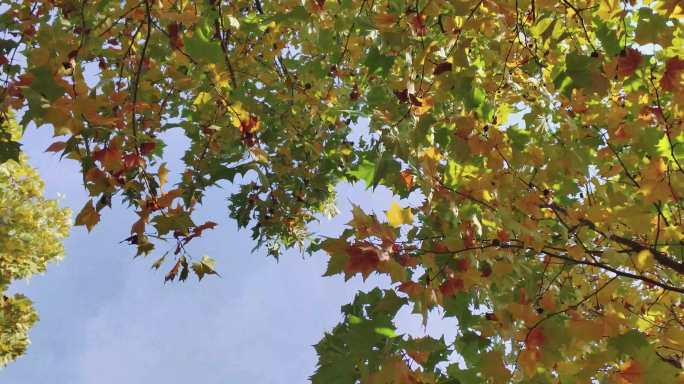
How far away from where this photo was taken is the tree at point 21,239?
931 centimetres

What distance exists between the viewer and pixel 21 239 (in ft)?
32.4

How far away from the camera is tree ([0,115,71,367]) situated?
9312mm

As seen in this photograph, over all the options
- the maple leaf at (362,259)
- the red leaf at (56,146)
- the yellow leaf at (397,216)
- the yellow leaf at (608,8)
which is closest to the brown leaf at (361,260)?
the maple leaf at (362,259)

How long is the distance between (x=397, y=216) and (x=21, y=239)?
34.2ft

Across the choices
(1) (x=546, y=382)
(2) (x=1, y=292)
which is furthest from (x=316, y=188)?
(2) (x=1, y=292)

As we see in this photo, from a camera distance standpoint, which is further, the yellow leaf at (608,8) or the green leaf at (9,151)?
the yellow leaf at (608,8)

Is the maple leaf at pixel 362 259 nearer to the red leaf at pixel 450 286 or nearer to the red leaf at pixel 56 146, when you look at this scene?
the red leaf at pixel 450 286

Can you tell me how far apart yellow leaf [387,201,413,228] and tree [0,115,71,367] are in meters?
9.06

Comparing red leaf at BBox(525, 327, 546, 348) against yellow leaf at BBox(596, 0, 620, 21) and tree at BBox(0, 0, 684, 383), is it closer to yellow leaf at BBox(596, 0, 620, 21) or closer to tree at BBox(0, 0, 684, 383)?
tree at BBox(0, 0, 684, 383)

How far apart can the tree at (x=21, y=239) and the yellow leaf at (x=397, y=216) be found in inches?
357

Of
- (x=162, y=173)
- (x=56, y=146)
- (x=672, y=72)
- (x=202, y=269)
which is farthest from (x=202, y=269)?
(x=672, y=72)

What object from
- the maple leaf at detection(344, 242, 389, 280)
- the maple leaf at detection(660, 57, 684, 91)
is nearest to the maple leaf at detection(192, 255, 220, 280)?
the maple leaf at detection(344, 242, 389, 280)

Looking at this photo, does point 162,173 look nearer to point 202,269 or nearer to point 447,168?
point 202,269

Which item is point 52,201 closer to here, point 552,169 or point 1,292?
point 1,292
